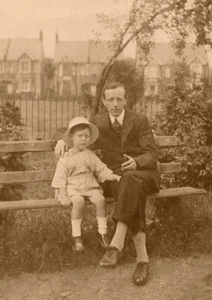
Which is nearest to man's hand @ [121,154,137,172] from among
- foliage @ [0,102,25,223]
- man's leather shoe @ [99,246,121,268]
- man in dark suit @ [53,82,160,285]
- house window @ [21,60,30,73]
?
man in dark suit @ [53,82,160,285]

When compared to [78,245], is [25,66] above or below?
above

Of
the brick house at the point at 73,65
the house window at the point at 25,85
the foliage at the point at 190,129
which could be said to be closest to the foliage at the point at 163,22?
the foliage at the point at 190,129

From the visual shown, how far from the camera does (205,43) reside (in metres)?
13.4

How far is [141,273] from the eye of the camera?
421cm

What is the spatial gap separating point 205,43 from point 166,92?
268 inches

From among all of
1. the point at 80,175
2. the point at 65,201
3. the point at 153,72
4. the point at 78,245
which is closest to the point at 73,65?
the point at 153,72

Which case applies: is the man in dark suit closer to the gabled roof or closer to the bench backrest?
the bench backrest

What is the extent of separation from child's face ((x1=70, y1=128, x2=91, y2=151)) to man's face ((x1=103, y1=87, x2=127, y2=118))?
0.36 metres

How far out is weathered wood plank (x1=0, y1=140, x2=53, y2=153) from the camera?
4953mm

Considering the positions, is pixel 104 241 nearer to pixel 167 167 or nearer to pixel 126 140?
pixel 126 140

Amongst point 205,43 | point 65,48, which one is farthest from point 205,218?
point 65,48

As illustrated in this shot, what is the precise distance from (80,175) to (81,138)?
1.16 ft

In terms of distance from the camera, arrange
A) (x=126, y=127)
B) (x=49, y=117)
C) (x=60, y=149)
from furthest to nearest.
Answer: (x=49, y=117)
(x=126, y=127)
(x=60, y=149)

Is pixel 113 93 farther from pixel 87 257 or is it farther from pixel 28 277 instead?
pixel 28 277
